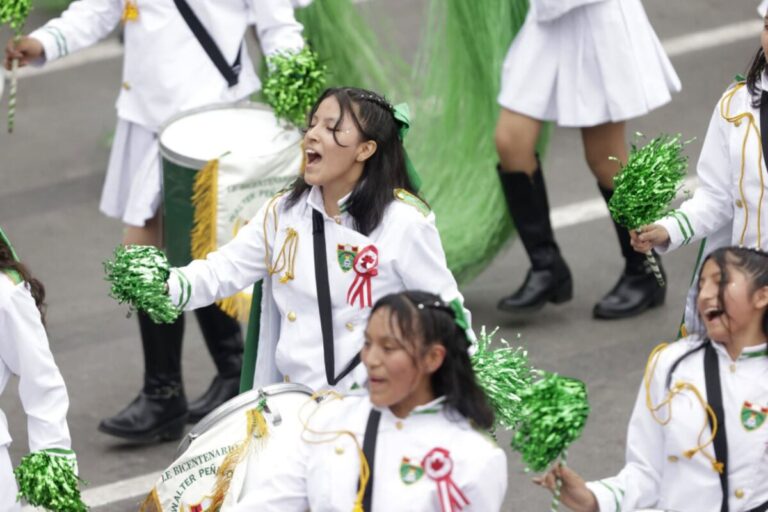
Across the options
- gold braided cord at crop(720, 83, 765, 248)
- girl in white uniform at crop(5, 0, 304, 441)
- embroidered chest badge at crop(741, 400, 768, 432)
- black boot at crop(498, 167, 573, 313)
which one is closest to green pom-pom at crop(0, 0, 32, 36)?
girl in white uniform at crop(5, 0, 304, 441)

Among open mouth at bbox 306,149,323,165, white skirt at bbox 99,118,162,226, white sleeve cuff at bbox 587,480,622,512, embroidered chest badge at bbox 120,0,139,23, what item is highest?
open mouth at bbox 306,149,323,165

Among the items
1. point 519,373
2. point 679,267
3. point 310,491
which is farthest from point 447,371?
point 679,267

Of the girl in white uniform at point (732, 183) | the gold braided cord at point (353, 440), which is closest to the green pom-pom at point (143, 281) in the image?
the gold braided cord at point (353, 440)

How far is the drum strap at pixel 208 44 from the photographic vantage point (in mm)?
6328

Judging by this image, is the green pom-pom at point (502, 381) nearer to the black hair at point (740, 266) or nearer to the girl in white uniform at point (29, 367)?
the black hair at point (740, 266)

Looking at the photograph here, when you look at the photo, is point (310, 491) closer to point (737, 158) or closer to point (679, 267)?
point (737, 158)

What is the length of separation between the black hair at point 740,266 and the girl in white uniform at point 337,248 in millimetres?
785

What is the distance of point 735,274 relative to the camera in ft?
14.0

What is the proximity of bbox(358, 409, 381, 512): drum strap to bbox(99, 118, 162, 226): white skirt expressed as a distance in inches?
91.5

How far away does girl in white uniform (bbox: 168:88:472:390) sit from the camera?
15.9 feet

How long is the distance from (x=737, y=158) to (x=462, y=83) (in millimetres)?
2454

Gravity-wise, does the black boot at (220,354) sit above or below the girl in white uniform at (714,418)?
below

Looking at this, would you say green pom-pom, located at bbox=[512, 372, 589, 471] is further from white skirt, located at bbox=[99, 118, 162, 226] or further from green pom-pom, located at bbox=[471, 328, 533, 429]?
white skirt, located at bbox=[99, 118, 162, 226]

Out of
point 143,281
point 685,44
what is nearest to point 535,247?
point 143,281
